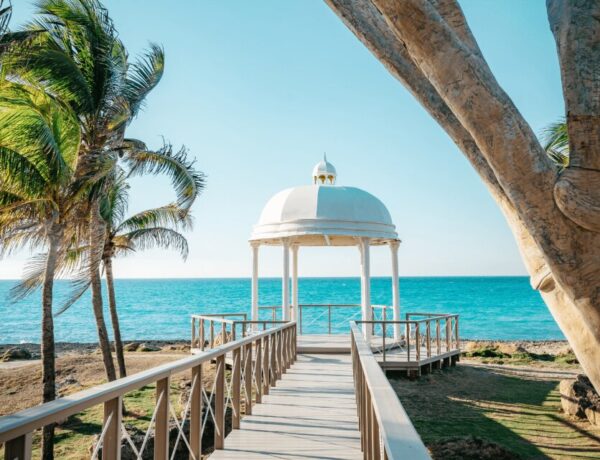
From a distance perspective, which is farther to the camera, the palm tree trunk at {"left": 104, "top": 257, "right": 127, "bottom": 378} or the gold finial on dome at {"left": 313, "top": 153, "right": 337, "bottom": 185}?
the gold finial on dome at {"left": 313, "top": 153, "right": 337, "bottom": 185}

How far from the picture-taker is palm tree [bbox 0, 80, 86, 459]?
1012 cm

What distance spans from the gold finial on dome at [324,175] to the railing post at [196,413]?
1328cm

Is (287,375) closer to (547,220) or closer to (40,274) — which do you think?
(40,274)

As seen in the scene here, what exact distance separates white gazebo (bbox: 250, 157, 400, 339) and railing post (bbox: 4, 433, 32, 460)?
12835mm

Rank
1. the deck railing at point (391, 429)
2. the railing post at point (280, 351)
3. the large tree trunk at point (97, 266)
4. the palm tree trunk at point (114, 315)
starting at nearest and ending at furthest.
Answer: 1. the deck railing at point (391, 429)
2. the railing post at point (280, 351)
3. the large tree trunk at point (97, 266)
4. the palm tree trunk at point (114, 315)

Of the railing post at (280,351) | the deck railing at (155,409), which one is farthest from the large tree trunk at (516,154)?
the railing post at (280,351)

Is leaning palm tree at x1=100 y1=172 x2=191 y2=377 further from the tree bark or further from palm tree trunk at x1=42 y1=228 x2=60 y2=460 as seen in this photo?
the tree bark

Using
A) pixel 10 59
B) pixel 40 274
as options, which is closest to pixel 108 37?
pixel 10 59

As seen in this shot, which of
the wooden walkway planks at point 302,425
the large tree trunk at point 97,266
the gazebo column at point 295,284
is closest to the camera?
the wooden walkway planks at point 302,425

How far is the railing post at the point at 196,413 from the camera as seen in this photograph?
465 centimetres

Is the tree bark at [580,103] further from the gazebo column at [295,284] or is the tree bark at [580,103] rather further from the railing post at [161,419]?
the gazebo column at [295,284]

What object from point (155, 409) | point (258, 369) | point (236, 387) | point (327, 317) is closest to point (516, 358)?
point (258, 369)

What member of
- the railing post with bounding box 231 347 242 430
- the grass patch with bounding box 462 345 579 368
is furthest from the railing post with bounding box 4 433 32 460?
the grass patch with bounding box 462 345 579 368

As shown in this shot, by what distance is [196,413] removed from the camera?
4.81 metres
